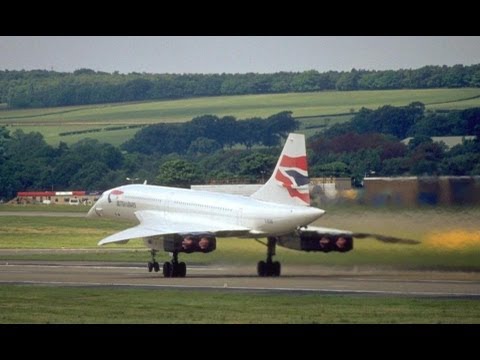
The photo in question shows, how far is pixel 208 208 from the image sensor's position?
51688 millimetres

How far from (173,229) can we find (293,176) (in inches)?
205

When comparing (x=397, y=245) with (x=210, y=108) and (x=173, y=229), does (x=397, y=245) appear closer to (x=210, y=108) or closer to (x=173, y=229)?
(x=173, y=229)

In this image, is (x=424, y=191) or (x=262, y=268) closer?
(x=424, y=191)

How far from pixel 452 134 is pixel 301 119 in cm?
2467

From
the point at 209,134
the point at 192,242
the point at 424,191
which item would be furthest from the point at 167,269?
the point at 209,134

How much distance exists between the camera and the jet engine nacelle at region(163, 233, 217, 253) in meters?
49.0

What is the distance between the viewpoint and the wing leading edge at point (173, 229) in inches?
1960

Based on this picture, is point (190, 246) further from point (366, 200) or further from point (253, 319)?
point (253, 319)

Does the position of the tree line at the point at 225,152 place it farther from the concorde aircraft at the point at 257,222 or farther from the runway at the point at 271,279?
the runway at the point at 271,279

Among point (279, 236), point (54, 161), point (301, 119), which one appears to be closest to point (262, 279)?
point (279, 236)

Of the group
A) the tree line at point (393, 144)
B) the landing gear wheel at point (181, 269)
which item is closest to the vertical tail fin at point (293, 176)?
the landing gear wheel at point (181, 269)

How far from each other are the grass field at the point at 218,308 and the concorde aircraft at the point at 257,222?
306 inches

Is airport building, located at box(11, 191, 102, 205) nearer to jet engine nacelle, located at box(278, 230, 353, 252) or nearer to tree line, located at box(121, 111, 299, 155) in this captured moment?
tree line, located at box(121, 111, 299, 155)

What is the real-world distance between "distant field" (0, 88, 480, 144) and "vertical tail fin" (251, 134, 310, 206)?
71.0 metres
